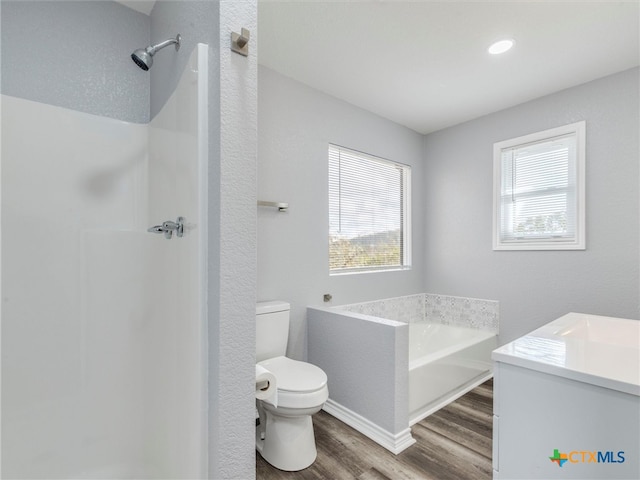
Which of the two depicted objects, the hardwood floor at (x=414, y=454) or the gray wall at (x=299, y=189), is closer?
the hardwood floor at (x=414, y=454)

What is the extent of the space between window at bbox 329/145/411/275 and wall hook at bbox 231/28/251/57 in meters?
1.67

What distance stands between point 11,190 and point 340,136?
7.13ft

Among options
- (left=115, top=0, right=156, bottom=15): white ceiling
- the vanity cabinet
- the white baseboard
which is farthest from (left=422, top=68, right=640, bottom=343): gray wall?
(left=115, top=0, right=156, bottom=15): white ceiling

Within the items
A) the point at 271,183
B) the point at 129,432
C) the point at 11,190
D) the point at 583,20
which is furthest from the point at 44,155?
the point at 583,20

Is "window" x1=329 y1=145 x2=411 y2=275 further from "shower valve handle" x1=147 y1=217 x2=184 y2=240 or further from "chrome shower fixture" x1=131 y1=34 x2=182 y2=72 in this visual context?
"chrome shower fixture" x1=131 y1=34 x2=182 y2=72

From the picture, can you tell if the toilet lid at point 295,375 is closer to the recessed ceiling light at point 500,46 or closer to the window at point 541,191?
the window at point 541,191

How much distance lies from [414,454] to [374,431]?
25cm

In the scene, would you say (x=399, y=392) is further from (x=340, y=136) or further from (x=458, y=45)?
(x=458, y=45)

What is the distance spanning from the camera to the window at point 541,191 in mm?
2529

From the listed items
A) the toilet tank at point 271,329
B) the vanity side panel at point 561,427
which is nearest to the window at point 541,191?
the vanity side panel at point 561,427

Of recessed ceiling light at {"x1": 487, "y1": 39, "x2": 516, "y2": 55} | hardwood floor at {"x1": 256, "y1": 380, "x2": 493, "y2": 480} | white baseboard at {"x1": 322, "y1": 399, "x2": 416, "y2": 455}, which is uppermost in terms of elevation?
recessed ceiling light at {"x1": 487, "y1": 39, "x2": 516, "y2": 55}

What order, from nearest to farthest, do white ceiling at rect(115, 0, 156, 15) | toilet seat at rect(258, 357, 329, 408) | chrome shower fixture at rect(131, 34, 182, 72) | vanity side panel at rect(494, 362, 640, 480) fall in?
vanity side panel at rect(494, 362, 640, 480)
chrome shower fixture at rect(131, 34, 182, 72)
toilet seat at rect(258, 357, 329, 408)
white ceiling at rect(115, 0, 156, 15)

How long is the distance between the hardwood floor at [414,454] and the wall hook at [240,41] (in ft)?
A: 6.43

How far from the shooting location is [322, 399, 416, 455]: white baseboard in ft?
5.96
